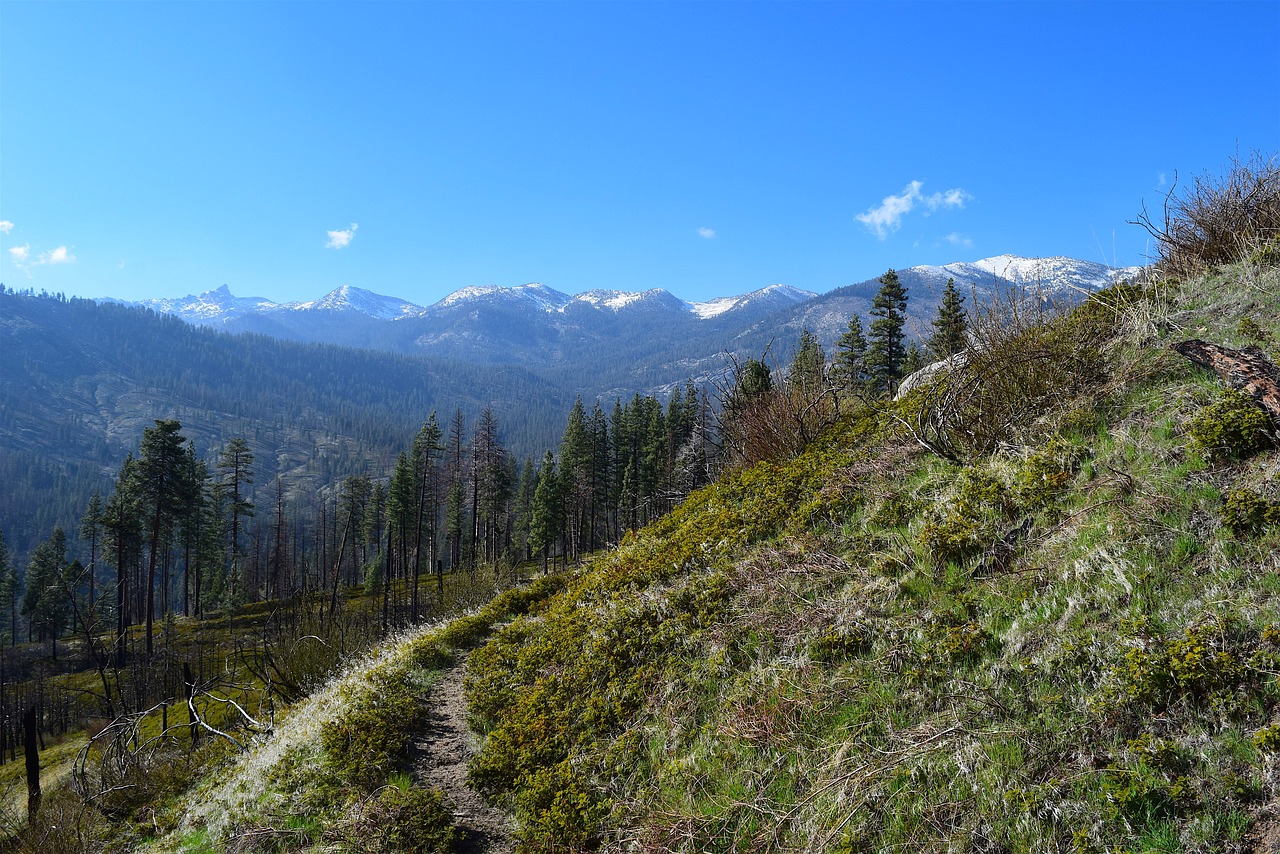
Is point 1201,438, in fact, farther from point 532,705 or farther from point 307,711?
point 307,711

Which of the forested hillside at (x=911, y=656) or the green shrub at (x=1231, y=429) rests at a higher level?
the green shrub at (x=1231, y=429)

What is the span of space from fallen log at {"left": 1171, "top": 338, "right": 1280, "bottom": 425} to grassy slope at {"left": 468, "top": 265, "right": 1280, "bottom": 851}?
0.25 meters

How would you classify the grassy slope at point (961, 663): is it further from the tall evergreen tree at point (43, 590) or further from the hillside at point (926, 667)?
the tall evergreen tree at point (43, 590)

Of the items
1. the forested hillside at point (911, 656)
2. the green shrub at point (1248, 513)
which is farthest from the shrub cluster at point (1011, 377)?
the green shrub at point (1248, 513)

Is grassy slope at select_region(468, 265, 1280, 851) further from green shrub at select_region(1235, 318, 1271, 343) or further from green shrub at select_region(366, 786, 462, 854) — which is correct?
green shrub at select_region(366, 786, 462, 854)

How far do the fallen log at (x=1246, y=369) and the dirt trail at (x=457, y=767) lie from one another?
743 cm

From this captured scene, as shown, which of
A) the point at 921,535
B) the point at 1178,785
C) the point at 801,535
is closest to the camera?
the point at 1178,785

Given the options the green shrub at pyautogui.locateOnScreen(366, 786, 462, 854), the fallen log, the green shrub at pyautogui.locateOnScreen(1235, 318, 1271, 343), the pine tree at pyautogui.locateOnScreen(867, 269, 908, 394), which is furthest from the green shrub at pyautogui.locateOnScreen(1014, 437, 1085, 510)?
the pine tree at pyautogui.locateOnScreen(867, 269, 908, 394)

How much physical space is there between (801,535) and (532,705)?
3.88m

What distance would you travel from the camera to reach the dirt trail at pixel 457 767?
5859mm

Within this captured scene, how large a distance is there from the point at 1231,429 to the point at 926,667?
302 centimetres

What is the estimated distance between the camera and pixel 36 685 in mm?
42406

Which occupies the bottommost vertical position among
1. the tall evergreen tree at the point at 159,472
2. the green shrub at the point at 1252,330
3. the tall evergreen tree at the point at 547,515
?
the tall evergreen tree at the point at 547,515

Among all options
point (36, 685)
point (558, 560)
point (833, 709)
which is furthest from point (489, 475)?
point (833, 709)
